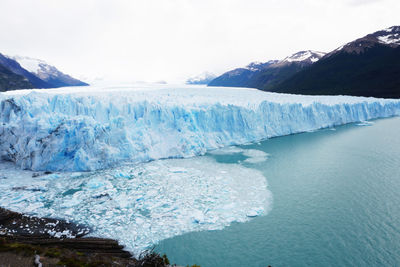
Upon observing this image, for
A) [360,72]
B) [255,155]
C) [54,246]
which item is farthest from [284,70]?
[54,246]

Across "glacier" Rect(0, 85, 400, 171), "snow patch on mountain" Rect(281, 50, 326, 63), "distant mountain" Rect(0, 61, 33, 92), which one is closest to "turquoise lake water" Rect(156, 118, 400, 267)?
"glacier" Rect(0, 85, 400, 171)

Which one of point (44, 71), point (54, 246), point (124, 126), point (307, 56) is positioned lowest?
point (54, 246)

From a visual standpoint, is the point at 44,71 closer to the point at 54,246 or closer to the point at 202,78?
the point at 202,78

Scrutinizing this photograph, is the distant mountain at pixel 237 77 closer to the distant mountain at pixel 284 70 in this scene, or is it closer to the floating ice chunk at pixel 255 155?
the distant mountain at pixel 284 70

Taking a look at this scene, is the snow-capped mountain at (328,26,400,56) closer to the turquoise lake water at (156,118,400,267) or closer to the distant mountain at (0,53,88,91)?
the turquoise lake water at (156,118,400,267)

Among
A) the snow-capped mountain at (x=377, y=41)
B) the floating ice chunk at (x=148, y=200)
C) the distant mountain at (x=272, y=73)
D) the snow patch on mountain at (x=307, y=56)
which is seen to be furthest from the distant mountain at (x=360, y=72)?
the floating ice chunk at (x=148, y=200)

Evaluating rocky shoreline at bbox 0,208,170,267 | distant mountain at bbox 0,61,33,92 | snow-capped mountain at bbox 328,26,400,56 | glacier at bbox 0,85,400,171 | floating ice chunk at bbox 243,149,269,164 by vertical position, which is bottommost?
rocky shoreline at bbox 0,208,170,267
